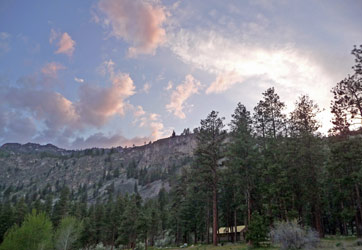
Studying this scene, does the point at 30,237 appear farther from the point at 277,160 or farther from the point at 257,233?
the point at 277,160

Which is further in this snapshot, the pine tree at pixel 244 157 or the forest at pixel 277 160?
the pine tree at pixel 244 157

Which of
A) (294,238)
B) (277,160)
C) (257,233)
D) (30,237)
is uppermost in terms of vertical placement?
(277,160)

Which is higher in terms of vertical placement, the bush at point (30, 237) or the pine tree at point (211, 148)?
the pine tree at point (211, 148)

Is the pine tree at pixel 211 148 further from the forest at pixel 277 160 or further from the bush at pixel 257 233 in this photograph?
the bush at pixel 257 233

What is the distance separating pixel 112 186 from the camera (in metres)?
198

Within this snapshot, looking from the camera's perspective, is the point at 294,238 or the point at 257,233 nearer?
the point at 294,238

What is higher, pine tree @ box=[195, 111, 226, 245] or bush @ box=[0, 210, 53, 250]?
pine tree @ box=[195, 111, 226, 245]

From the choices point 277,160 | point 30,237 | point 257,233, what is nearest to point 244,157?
point 277,160

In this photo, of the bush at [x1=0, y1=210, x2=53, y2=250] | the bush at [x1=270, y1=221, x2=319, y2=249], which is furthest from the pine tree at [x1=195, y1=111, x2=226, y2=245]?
the bush at [x1=0, y1=210, x2=53, y2=250]

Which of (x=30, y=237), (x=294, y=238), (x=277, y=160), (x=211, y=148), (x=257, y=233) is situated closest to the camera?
(x=294, y=238)

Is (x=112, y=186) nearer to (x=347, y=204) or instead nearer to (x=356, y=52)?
(x=347, y=204)

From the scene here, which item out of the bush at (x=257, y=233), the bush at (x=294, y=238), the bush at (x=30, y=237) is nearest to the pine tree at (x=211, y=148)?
the bush at (x=257, y=233)

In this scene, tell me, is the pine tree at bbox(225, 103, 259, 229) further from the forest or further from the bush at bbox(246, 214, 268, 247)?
the bush at bbox(246, 214, 268, 247)

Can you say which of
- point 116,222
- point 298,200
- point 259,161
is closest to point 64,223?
point 116,222
